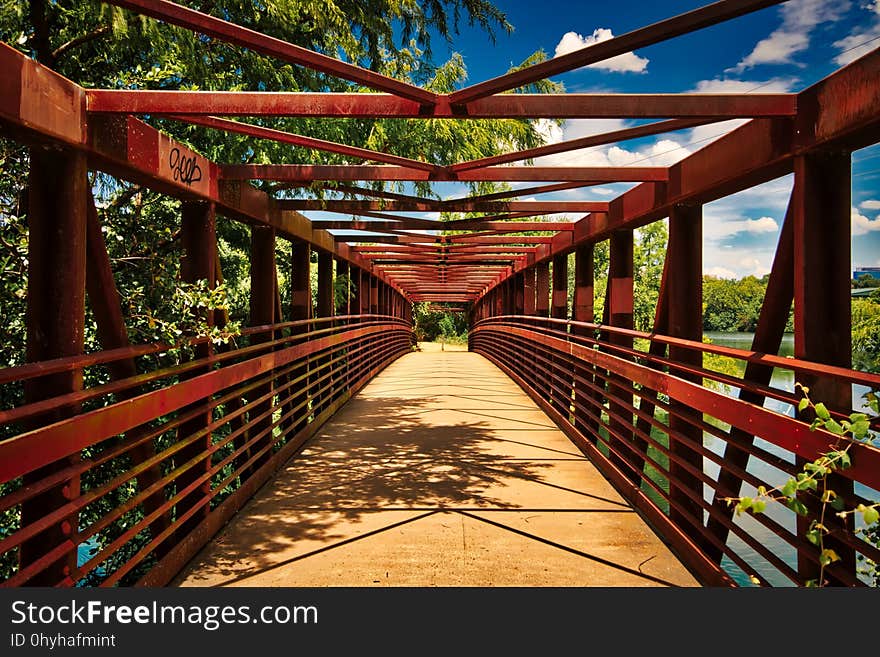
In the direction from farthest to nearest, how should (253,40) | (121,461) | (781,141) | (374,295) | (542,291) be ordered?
(374,295)
(542,291)
(121,461)
(781,141)
(253,40)

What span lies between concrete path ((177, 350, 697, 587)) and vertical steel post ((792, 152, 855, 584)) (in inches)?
51.2

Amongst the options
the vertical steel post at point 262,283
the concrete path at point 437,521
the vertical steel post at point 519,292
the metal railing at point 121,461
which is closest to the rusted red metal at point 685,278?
the concrete path at point 437,521

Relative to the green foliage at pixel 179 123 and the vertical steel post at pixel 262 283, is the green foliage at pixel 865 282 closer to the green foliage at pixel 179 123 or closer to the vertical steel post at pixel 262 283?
the green foliage at pixel 179 123

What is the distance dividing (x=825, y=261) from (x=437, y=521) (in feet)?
8.81

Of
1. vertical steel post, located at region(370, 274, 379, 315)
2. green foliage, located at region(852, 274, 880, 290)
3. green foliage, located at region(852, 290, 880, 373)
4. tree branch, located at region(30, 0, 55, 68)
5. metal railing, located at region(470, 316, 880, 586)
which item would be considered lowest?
metal railing, located at region(470, 316, 880, 586)

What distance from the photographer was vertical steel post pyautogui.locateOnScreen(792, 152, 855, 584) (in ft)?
8.91

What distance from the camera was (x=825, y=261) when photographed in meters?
2.75

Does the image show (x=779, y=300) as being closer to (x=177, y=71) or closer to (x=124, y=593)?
(x=124, y=593)

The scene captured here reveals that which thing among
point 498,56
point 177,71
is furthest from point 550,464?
point 177,71

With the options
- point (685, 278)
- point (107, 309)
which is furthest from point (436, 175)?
point (107, 309)

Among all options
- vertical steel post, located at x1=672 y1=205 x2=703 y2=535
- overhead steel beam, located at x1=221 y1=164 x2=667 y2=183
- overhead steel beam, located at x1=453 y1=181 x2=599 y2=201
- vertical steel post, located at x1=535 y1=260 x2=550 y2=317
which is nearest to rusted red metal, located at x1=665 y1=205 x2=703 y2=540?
vertical steel post, located at x1=672 y1=205 x2=703 y2=535

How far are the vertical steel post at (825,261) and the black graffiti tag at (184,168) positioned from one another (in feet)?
10.4

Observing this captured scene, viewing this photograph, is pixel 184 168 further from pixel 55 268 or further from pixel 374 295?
pixel 374 295

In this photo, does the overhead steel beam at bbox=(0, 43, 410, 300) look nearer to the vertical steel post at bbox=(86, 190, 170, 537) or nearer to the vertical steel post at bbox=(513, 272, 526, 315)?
the vertical steel post at bbox=(86, 190, 170, 537)
